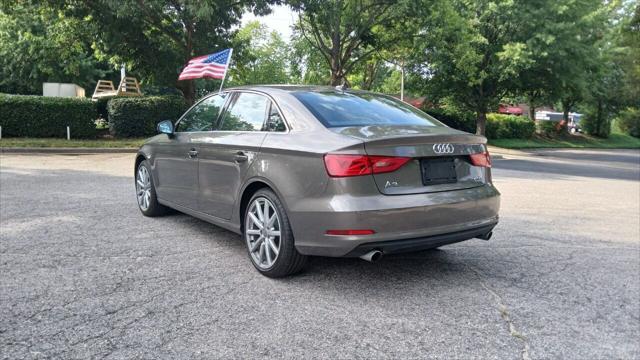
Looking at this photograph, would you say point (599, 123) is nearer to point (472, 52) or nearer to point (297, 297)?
point (472, 52)

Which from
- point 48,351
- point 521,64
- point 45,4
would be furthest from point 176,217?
point 521,64

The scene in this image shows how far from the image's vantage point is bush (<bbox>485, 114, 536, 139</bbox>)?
101 feet

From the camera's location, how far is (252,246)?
4.20 m

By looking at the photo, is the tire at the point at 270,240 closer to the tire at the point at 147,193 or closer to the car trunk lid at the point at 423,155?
the car trunk lid at the point at 423,155

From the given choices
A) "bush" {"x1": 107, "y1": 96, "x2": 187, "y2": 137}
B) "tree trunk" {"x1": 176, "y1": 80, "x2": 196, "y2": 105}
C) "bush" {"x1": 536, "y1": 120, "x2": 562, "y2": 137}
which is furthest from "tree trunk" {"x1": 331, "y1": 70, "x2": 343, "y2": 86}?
"bush" {"x1": 536, "y1": 120, "x2": 562, "y2": 137}

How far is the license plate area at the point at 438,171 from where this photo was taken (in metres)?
3.65

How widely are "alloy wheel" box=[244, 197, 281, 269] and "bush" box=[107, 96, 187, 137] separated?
1522cm

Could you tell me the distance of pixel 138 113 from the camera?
18.0 m

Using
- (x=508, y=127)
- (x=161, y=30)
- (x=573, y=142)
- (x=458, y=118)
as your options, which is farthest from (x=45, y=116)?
(x=573, y=142)

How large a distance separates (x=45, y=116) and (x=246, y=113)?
1520cm

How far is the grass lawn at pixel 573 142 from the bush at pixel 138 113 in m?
18.9

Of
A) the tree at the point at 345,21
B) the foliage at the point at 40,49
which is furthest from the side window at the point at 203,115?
the foliage at the point at 40,49

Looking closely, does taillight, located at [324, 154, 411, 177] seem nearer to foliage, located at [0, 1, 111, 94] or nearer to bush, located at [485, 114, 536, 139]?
foliage, located at [0, 1, 111, 94]

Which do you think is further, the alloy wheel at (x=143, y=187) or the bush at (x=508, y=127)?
the bush at (x=508, y=127)
